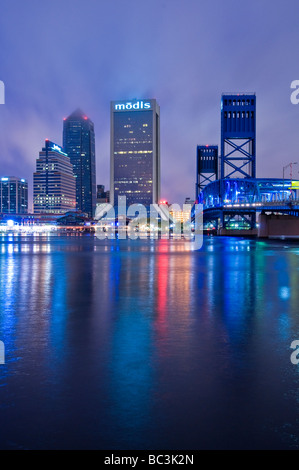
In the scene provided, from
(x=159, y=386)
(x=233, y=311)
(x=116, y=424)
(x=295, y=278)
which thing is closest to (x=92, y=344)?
(x=159, y=386)

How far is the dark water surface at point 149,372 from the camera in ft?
16.3

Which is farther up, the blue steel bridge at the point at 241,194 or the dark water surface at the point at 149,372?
the blue steel bridge at the point at 241,194

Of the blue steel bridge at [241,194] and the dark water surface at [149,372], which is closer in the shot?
the dark water surface at [149,372]

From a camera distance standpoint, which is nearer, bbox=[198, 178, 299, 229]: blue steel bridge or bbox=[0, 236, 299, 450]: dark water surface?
bbox=[0, 236, 299, 450]: dark water surface

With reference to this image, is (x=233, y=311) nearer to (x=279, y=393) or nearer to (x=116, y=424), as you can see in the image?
(x=279, y=393)

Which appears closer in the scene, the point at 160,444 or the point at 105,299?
the point at 160,444

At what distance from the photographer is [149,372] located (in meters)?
7.03

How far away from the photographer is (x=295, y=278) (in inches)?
803

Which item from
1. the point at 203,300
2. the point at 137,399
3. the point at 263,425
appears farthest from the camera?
the point at 203,300

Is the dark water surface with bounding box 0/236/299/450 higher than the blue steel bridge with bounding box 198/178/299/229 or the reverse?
the reverse

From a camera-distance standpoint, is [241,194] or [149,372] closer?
[149,372]

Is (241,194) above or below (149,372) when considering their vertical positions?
above

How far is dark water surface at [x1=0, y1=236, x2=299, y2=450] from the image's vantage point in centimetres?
497
